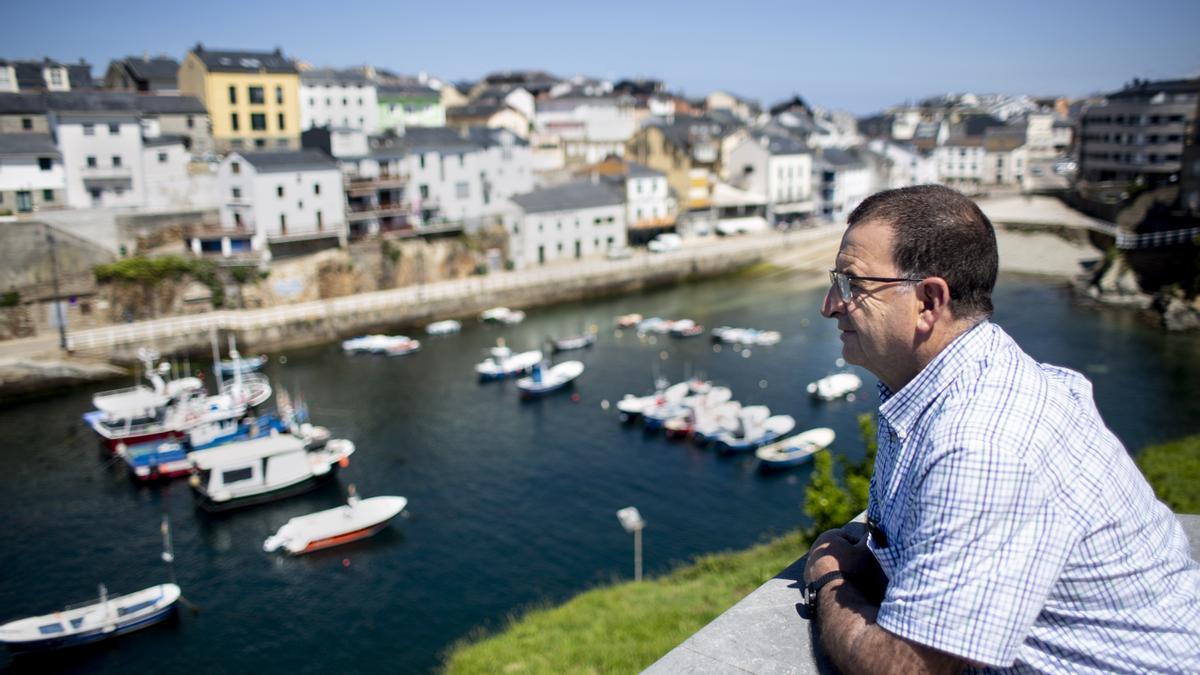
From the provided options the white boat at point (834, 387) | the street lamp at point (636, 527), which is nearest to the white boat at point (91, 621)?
the street lamp at point (636, 527)

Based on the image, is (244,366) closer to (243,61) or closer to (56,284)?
(56,284)

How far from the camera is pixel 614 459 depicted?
23328 millimetres

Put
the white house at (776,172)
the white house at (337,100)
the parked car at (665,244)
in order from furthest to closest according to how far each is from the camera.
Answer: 1. the white house at (776,172)
2. the white house at (337,100)
3. the parked car at (665,244)

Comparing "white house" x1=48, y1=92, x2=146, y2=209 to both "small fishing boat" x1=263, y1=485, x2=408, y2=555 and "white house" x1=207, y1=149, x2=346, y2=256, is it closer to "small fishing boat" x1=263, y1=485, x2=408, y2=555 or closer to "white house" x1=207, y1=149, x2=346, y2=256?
"white house" x1=207, y1=149, x2=346, y2=256

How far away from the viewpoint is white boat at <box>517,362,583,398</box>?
28906 millimetres

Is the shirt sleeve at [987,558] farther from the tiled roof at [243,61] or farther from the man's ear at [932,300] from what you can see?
the tiled roof at [243,61]

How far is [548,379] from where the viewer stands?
96.7 feet

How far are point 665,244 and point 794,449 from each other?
1146 inches

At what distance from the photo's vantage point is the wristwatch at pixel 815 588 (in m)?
2.51

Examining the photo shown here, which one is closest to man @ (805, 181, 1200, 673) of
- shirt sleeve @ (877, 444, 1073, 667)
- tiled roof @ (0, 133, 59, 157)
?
shirt sleeve @ (877, 444, 1073, 667)

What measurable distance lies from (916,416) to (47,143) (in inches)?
1739

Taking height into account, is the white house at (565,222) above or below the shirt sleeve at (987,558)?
below

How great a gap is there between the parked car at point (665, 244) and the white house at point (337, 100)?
19.4 metres

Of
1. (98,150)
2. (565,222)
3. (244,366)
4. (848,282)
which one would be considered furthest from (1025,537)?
(565,222)
